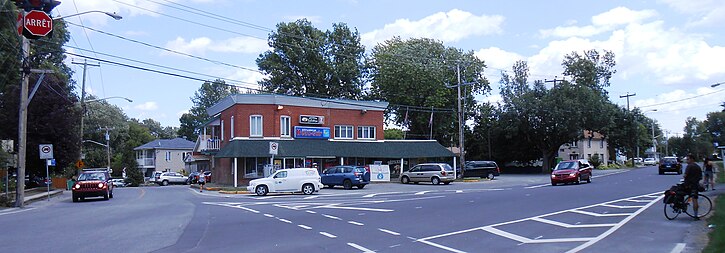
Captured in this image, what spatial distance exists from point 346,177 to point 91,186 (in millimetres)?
15480

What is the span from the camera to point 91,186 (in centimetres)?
3077

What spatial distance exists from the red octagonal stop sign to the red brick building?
2768 cm

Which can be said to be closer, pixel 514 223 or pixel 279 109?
pixel 514 223

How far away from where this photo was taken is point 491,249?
37.8 ft

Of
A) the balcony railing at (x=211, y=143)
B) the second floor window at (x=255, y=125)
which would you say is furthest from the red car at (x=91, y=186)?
the balcony railing at (x=211, y=143)

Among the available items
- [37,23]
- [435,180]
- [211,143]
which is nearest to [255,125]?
[211,143]

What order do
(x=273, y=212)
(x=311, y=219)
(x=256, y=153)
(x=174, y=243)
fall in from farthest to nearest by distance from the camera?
(x=256, y=153), (x=273, y=212), (x=311, y=219), (x=174, y=243)

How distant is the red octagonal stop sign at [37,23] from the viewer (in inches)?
540

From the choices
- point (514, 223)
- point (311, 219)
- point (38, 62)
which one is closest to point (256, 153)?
point (38, 62)

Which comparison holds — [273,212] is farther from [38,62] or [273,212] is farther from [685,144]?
[685,144]

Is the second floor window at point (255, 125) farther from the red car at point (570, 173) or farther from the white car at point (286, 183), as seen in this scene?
the red car at point (570, 173)

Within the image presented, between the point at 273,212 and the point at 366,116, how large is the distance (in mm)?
32907

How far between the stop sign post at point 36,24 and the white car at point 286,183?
20.4 m

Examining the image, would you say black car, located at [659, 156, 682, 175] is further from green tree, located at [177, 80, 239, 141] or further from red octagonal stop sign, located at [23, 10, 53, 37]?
green tree, located at [177, 80, 239, 141]
